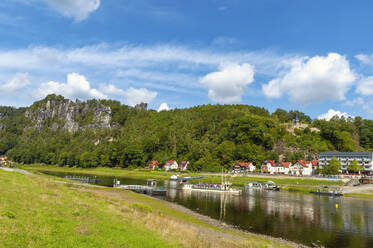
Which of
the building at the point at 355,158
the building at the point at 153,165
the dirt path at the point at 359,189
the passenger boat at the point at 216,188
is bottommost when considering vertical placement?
the passenger boat at the point at 216,188

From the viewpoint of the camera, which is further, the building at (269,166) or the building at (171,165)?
the building at (171,165)

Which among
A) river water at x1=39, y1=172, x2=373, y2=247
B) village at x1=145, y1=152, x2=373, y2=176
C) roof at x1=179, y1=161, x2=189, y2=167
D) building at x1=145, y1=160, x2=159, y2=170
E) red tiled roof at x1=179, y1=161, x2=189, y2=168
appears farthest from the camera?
building at x1=145, y1=160, x2=159, y2=170

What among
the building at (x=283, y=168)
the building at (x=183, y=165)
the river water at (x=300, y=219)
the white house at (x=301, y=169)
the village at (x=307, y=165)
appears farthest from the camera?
the building at (x=183, y=165)

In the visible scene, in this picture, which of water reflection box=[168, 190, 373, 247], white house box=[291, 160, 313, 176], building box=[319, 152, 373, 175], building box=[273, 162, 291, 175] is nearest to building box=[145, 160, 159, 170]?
building box=[273, 162, 291, 175]

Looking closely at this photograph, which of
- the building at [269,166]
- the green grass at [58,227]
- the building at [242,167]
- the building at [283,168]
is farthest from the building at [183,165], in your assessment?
the green grass at [58,227]

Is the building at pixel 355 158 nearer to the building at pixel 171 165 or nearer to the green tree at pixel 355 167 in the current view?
the green tree at pixel 355 167

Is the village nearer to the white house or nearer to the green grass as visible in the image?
the white house

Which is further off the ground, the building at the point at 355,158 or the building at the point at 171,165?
the building at the point at 355,158

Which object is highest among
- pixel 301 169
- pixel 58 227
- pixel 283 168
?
pixel 283 168

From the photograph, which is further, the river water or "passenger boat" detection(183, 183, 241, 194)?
"passenger boat" detection(183, 183, 241, 194)

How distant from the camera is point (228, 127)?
181 m

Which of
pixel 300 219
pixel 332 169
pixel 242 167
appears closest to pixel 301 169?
pixel 332 169

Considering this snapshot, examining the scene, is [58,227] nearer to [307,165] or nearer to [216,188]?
[216,188]

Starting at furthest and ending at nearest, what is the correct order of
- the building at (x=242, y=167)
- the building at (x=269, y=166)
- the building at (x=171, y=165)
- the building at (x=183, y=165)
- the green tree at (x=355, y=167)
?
the building at (x=171, y=165)
the building at (x=183, y=165)
the building at (x=269, y=166)
the building at (x=242, y=167)
the green tree at (x=355, y=167)
